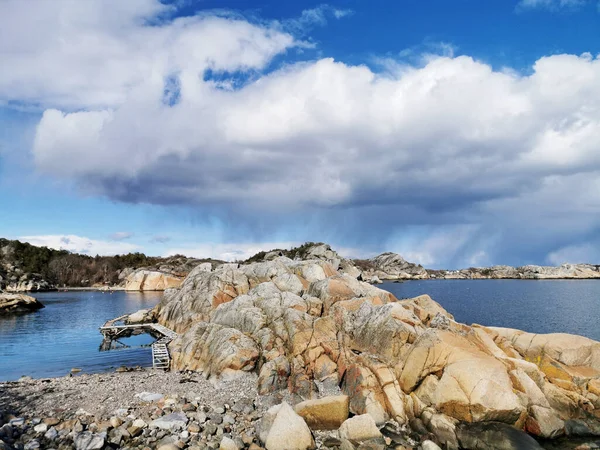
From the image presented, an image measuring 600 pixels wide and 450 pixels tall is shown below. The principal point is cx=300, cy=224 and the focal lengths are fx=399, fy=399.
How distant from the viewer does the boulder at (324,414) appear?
24.4 metres

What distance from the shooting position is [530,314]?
75.4m

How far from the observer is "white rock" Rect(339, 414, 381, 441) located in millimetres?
23016

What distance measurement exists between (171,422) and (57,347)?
137ft

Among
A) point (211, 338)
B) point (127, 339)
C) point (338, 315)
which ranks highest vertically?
point (338, 315)

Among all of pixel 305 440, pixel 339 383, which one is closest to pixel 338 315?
pixel 339 383

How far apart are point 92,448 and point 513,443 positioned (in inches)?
893

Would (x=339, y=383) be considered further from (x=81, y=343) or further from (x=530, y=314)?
(x=530, y=314)

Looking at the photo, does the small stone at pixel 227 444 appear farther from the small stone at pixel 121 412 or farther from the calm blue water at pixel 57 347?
the calm blue water at pixel 57 347

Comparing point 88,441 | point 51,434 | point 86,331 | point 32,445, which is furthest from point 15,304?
point 88,441

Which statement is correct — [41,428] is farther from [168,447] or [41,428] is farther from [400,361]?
[400,361]

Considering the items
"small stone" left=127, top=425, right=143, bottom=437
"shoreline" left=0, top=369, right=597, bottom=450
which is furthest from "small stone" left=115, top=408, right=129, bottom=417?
"small stone" left=127, top=425, right=143, bottom=437

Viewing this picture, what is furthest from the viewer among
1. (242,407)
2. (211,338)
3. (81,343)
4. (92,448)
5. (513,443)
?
(81,343)

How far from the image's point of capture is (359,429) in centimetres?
2316

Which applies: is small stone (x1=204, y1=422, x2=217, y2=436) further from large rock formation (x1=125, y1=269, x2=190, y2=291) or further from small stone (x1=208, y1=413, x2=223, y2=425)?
large rock formation (x1=125, y1=269, x2=190, y2=291)
